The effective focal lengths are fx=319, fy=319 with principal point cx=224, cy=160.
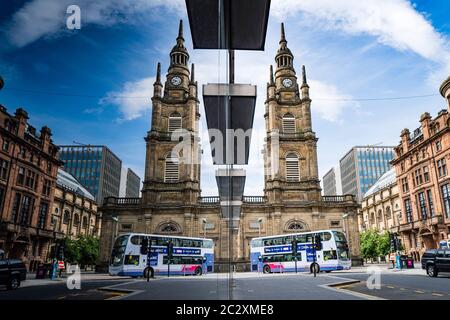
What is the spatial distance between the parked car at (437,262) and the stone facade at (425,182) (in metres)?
17.3

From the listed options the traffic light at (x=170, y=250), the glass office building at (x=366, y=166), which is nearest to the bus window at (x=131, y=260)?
the traffic light at (x=170, y=250)

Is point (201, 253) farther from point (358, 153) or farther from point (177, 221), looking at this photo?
point (358, 153)

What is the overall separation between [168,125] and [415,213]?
3405cm

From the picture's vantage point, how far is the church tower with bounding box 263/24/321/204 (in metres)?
37.7

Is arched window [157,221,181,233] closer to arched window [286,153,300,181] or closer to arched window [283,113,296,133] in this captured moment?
arched window [286,153,300,181]

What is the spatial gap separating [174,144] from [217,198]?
837cm

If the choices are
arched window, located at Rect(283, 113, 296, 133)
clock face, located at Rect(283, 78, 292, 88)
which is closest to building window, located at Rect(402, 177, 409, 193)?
arched window, located at Rect(283, 113, 296, 133)

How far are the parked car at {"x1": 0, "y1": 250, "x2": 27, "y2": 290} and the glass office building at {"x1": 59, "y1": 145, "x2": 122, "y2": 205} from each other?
1.97 m

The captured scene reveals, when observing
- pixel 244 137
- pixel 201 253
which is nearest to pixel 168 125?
pixel 201 253

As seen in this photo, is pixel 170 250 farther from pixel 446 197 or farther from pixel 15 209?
pixel 446 197

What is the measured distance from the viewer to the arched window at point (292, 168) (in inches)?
1521

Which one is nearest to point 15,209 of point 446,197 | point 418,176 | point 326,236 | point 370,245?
point 326,236

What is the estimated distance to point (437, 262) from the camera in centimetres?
1947

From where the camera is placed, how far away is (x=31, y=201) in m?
5.26
